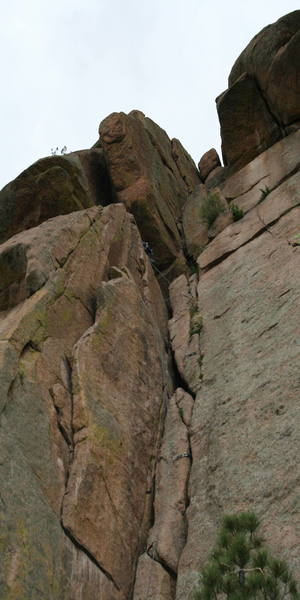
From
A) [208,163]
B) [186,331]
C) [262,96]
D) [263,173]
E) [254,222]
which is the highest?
[262,96]

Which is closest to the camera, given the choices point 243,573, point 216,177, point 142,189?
point 243,573

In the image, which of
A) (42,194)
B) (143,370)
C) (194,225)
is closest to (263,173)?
(194,225)

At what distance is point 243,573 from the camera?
8422 millimetres

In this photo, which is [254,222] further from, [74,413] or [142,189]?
[74,413]

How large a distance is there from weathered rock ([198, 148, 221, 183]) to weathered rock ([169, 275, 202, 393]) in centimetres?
938

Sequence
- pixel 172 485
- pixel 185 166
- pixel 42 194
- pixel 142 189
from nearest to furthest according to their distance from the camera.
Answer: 1. pixel 172 485
2. pixel 42 194
3. pixel 142 189
4. pixel 185 166

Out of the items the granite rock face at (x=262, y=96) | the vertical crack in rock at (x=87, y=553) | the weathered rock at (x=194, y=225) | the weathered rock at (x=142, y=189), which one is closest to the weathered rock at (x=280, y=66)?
the granite rock face at (x=262, y=96)

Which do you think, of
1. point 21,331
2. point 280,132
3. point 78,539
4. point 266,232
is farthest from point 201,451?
point 280,132

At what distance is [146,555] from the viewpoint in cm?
1204

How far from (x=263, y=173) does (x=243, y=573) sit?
1685 cm

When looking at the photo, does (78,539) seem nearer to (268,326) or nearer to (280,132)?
(268,326)

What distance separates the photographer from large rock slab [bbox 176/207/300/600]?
11.1m

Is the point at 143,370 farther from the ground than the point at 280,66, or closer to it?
closer to it

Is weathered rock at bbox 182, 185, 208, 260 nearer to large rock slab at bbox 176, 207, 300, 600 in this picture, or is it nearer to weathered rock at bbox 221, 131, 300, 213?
weathered rock at bbox 221, 131, 300, 213
